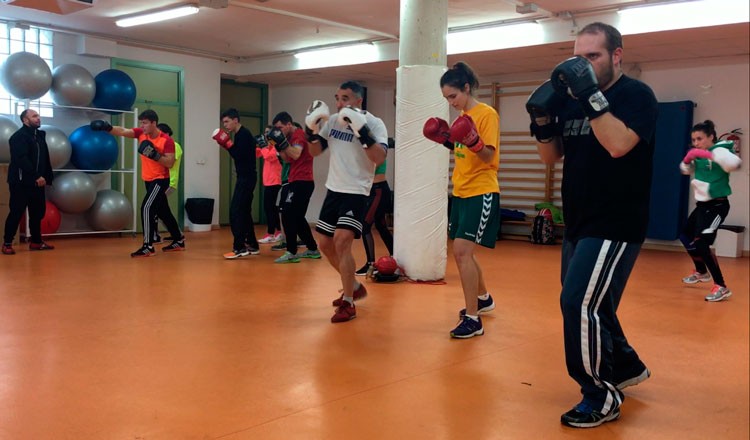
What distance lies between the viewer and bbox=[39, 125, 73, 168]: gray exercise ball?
8188mm

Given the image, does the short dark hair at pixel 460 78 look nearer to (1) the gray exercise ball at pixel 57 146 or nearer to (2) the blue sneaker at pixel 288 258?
(2) the blue sneaker at pixel 288 258

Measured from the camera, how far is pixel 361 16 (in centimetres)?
812

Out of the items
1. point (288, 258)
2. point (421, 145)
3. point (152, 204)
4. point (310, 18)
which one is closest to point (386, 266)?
point (421, 145)

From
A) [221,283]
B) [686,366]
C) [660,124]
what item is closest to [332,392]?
[686,366]

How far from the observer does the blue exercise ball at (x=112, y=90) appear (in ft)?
29.0

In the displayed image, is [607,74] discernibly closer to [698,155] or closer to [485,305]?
[485,305]

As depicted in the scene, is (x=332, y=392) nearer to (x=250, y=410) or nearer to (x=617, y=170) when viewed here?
(x=250, y=410)

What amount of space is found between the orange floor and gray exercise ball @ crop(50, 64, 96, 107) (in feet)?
11.1

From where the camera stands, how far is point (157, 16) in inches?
320

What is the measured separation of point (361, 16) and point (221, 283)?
3953 millimetres

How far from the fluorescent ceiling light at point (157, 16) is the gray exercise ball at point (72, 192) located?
1927 millimetres

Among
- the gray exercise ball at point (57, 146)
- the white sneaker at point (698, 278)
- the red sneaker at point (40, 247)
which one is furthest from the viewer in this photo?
the gray exercise ball at point (57, 146)

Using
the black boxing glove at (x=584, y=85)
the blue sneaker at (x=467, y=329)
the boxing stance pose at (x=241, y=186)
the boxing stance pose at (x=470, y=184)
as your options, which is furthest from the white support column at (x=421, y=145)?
the black boxing glove at (x=584, y=85)

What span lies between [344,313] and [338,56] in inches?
262
